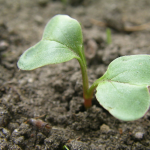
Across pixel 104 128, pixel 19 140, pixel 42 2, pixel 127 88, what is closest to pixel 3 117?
pixel 19 140

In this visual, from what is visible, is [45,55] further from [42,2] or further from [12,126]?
[42,2]

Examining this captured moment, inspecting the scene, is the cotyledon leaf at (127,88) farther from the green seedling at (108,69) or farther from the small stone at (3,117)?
the small stone at (3,117)

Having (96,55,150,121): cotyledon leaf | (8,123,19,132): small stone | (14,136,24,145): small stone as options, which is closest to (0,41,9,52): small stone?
(8,123,19,132): small stone

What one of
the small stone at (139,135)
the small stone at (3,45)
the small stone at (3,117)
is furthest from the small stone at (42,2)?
the small stone at (139,135)

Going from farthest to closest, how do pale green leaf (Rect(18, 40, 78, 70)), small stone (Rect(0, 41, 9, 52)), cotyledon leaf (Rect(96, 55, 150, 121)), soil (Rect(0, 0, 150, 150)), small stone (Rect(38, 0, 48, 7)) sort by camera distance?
small stone (Rect(38, 0, 48, 7)) < small stone (Rect(0, 41, 9, 52)) < soil (Rect(0, 0, 150, 150)) < pale green leaf (Rect(18, 40, 78, 70)) < cotyledon leaf (Rect(96, 55, 150, 121))

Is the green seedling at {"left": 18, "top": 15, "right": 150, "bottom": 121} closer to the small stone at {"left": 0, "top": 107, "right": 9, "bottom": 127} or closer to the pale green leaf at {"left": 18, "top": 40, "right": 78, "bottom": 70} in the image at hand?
the pale green leaf at {"left": 18, "top": 40, "right": 78, "bottom": 70}

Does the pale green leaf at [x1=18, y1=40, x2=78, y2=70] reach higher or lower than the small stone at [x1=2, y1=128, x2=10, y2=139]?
higher

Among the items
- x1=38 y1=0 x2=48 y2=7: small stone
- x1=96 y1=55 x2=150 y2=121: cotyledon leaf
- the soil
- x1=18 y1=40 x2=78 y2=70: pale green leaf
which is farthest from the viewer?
x1=38 y1=0 x2=48 y2=7: small stone
